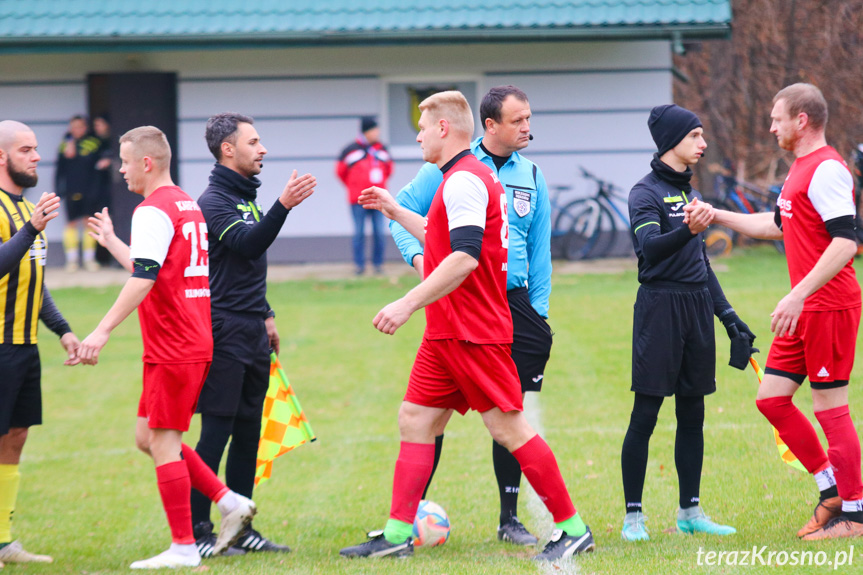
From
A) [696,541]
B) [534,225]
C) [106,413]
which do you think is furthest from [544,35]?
[696,541]

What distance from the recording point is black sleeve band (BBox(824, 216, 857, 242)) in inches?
180

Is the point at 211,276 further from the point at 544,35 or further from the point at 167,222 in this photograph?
the point at 544,35

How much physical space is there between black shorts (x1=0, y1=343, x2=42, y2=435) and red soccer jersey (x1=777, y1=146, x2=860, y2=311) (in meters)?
3.88

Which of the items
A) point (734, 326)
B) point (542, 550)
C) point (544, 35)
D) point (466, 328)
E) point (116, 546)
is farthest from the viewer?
point (544, 35)

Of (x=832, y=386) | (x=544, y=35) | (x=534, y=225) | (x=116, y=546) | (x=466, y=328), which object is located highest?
(x=544, y=35)

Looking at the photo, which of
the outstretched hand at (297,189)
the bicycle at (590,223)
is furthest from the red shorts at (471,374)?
the bicycle at (590,223)

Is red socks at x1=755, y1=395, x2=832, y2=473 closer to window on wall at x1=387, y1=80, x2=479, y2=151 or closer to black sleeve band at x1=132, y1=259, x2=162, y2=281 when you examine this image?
black sleeve band at x1=132, y1=259, x2=162, y2=281

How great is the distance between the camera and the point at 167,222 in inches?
183

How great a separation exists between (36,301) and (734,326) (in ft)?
12.0

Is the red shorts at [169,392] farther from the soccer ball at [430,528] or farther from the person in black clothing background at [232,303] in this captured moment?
the soccer ball at [430,528]

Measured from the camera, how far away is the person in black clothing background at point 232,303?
4988mm

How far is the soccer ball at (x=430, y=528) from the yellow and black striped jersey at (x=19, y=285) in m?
2.21

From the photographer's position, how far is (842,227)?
4.58m

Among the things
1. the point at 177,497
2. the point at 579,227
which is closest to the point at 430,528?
the point at 177,497
